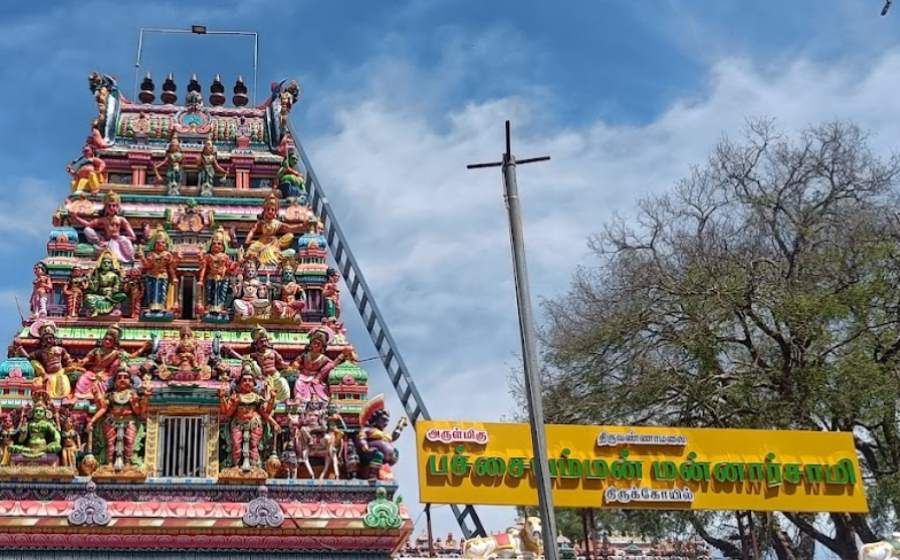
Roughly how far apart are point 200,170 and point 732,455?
43.6 ft

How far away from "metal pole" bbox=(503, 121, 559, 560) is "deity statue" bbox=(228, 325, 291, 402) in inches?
359

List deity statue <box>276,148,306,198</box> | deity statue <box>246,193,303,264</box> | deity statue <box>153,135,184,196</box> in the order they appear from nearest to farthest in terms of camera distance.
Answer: deity statue <box>246,193,303,264</box>, deity statue <box>153,135,184,196</box>, deity statue <box>276,148,306,198</box>

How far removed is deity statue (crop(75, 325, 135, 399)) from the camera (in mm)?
19531

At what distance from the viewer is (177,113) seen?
26672 mm

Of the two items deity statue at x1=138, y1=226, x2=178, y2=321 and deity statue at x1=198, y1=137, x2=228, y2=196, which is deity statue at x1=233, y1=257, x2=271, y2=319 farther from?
deity statue at x1=198, y1=137, x2=228, y2=196

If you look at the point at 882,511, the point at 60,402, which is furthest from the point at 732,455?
the point at 60,402

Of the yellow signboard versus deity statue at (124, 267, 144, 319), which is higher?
deity statue at (124, 267, 144, 319)

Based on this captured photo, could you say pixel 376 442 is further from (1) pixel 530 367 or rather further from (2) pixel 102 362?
(1) pixel 530 367

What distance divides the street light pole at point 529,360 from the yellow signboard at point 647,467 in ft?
24.2

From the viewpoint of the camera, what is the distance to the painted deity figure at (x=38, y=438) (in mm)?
17891

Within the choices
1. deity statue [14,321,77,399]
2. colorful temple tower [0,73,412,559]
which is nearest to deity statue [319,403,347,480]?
colorful temple tower [0,73,412,559]

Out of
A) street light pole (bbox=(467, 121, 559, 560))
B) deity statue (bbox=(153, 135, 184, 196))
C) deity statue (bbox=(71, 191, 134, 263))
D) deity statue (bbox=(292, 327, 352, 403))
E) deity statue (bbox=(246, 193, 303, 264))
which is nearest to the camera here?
street light pole (bbox=(467, 121, 559, 560))

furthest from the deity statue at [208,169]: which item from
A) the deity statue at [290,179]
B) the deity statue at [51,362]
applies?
the deity statue at [51,362]

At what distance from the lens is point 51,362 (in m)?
19.8
